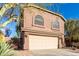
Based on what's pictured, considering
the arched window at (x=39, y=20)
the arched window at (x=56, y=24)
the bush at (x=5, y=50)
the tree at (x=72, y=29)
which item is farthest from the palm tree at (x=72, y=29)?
the bush at (x=5, y=50)

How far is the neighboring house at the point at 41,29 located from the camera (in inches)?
129

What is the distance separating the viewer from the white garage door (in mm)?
3275

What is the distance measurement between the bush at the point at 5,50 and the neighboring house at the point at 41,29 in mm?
213

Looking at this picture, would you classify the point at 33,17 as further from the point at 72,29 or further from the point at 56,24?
the point at 72,29

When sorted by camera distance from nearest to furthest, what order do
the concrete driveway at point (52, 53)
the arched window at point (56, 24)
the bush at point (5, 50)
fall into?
the bush at point (5, 50)
the concrete driveway at point (52, 53)
the arched window at point (56, 24)

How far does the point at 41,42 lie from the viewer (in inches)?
130

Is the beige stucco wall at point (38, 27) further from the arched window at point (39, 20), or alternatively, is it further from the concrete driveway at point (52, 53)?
the concrete driveway at point (52, 53)

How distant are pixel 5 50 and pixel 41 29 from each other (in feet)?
2.01

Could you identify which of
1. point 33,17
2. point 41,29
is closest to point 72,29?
point 41,29

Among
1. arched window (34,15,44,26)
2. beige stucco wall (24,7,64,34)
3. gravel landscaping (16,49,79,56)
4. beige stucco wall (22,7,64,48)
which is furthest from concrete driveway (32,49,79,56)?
arched window (34,15,44,26)

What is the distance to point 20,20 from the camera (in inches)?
129

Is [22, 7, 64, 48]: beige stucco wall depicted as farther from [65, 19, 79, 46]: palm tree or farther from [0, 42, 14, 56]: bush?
[0, 42, 14, 56]: bush

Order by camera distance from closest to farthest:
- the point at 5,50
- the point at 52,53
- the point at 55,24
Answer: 1. the point at 5,50
2. the point at 52,53
3. the point at 55,24

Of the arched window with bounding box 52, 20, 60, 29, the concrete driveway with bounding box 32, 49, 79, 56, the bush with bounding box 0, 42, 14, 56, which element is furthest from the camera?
the arched window with bounding box 52, 20, 60, 29
